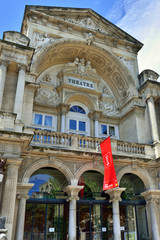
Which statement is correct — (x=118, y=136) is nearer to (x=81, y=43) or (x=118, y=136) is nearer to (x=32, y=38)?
(x=81, y=43)

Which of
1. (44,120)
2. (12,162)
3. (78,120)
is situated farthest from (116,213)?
(44,120)

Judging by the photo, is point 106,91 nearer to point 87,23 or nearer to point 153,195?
point 87,23

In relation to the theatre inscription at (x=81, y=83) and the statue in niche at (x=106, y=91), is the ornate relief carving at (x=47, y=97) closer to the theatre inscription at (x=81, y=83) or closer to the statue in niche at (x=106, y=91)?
the theatre inscription at (x=81, y=83)

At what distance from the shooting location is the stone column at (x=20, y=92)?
561 inches

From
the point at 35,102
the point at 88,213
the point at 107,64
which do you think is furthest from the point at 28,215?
the point at 107,64

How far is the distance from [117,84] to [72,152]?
968cm

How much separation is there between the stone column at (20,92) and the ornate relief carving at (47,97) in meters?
3.42

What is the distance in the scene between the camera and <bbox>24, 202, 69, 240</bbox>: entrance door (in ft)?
45.2

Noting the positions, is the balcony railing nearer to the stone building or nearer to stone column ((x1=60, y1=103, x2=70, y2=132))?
the stone building

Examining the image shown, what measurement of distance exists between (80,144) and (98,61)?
9.55 m

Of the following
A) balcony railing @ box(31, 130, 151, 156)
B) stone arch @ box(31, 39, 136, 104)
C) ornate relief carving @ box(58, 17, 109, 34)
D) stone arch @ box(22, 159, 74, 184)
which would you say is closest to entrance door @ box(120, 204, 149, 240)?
balcony railing @ box(31, 130, 151, 156)

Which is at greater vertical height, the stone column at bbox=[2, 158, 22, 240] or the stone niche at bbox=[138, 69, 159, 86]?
the stone niche at bbox=[138, 69, 159, 86]

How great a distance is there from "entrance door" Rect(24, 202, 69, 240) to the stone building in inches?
2.2

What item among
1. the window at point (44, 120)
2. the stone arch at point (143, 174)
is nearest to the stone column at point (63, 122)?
the window at point (44, 120)
